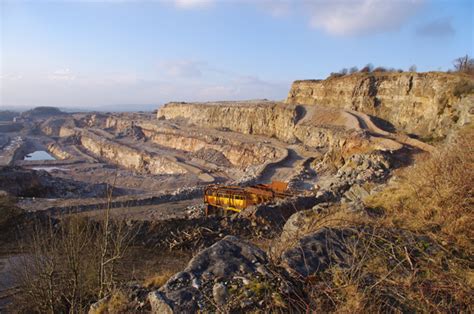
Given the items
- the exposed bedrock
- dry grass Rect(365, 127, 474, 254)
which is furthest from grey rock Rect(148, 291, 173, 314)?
the exposed bedrock

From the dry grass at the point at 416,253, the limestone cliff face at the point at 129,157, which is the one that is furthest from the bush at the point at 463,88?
the limestone cliff face at the point at 129,157

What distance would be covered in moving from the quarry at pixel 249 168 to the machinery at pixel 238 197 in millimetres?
456

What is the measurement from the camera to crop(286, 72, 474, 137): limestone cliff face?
2344 cm

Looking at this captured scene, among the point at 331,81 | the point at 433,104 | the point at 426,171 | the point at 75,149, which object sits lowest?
the point at 75,149

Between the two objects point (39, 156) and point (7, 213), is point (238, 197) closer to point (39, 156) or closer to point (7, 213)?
point (7, 213)

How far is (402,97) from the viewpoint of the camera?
28938mm

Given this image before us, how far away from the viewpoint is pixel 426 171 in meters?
6.37

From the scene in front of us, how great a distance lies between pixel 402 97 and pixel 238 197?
2030 cm

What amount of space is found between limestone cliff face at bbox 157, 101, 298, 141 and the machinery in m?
20.5

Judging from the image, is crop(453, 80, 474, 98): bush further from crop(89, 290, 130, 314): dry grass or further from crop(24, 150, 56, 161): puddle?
crop(24, 150, 56, 161): puddle

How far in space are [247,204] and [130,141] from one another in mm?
42866

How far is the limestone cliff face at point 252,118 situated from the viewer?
36.9 meters

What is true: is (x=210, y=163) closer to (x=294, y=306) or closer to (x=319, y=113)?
(x=319, y=113)

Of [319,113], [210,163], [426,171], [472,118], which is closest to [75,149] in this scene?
[210,163]
